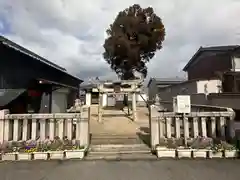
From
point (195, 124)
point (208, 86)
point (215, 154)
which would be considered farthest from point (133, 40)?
point (215, 154)

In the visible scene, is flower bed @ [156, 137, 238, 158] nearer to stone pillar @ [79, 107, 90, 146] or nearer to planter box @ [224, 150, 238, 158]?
planter box @ [224, 150, 238, 158]

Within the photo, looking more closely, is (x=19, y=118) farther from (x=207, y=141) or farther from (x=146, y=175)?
(x=207, y=141)

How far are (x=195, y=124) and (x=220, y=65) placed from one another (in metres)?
14.2

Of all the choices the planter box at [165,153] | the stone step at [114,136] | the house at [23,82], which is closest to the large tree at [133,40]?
the house at [23,82]

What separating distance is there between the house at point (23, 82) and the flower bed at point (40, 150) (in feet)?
7.20

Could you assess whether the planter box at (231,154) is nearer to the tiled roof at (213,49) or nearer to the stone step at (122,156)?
the stone step at (122,156)

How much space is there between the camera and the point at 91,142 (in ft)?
27.5

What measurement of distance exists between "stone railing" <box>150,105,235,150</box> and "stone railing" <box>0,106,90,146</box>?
7.76 ft

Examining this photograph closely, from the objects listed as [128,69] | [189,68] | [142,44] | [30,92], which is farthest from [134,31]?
[30,92]

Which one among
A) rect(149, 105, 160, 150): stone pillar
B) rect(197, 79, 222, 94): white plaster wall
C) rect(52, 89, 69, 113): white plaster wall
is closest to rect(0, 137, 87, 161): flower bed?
rect(149, 105, 160, 150): stone pillar

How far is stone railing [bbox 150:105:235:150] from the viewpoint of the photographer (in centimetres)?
729

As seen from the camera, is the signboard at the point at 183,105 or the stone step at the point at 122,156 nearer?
the stone step at the point at 122,156

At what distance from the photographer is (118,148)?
7.64m

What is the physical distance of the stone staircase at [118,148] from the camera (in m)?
6.91
